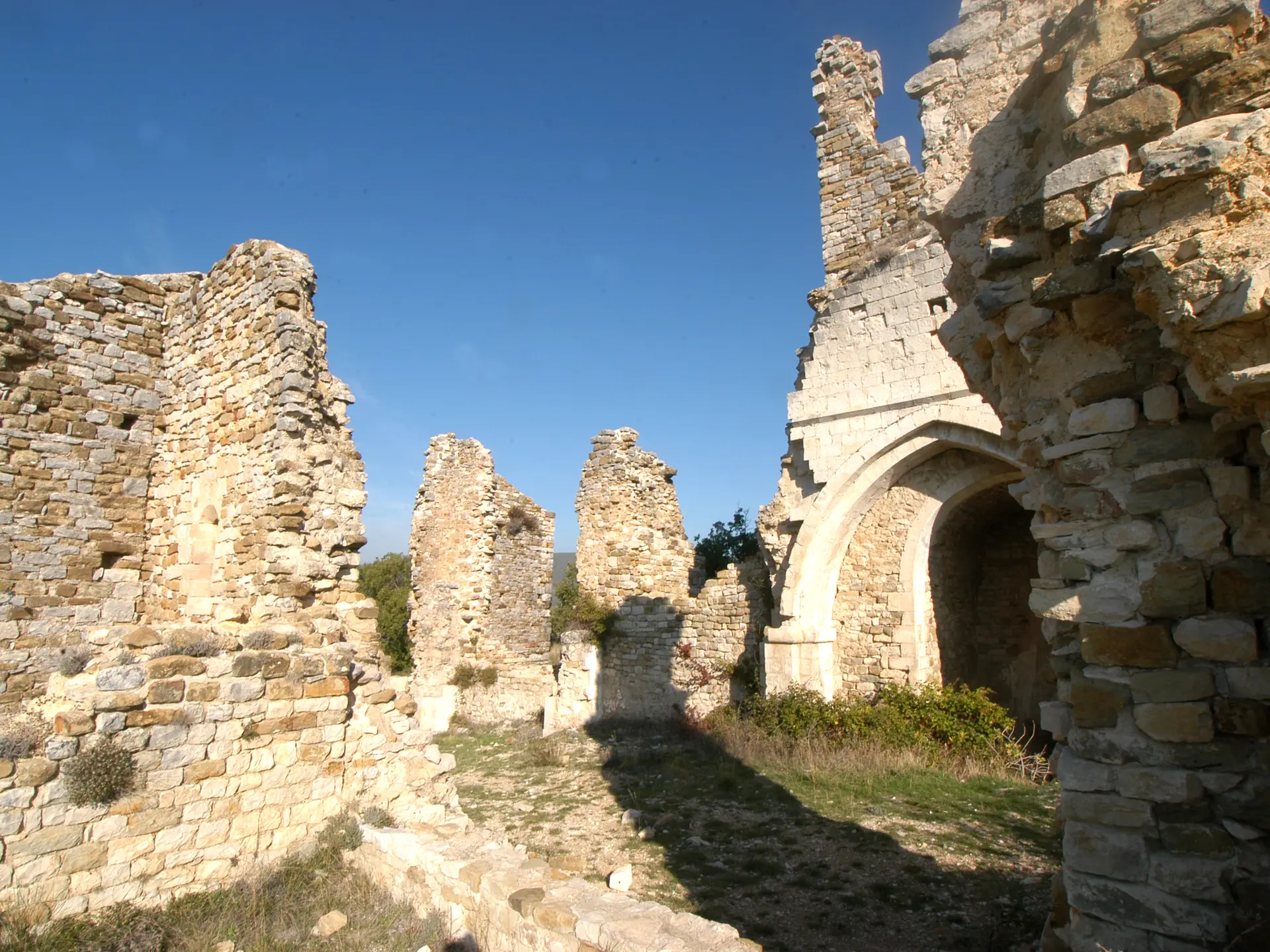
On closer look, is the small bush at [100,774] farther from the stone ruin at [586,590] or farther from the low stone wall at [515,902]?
the stone ruin at [586,590]

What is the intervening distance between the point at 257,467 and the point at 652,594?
29.0 feet

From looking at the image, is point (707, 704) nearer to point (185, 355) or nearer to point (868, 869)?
point (868, 869)

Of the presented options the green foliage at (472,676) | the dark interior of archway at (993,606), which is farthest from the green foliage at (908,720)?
the green foliage at (472,676)

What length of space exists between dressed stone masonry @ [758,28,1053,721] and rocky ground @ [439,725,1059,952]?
216 centimetres

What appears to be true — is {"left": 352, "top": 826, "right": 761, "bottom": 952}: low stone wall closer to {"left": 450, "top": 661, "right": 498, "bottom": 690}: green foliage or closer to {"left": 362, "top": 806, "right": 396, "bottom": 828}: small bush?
{"left": 362, "top": 806, "right": 396, "bottom": 828}: small bush

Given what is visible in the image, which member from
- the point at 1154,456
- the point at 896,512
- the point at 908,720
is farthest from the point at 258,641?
the point at 896,512

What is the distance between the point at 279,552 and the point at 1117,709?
5122 millimetres

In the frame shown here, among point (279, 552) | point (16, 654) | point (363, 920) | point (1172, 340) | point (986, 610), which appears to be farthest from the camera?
point (986, 610)


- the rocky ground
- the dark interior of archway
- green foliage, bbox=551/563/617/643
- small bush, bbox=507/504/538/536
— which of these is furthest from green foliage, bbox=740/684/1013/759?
small bush, bbox=507/504/538/536

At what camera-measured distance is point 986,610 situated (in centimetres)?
1145

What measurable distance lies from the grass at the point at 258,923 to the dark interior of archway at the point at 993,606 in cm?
828

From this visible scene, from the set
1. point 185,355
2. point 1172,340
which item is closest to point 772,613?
point 185,355

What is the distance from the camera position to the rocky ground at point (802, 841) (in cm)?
466

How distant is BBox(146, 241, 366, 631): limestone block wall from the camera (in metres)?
5.52
